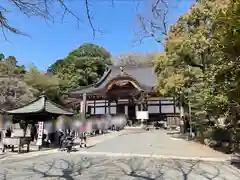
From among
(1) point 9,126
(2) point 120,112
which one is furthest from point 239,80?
(2) point 120,112

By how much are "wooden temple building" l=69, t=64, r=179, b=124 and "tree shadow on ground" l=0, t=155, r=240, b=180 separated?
16784 mm

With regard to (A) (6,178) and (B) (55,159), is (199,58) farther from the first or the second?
(A) (6,178)

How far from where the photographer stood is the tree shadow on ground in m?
6.42

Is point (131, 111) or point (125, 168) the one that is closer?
point (125, 168)

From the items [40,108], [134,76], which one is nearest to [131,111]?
[134,76]

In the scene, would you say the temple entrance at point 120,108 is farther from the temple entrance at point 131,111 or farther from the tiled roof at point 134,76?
the tiled roof at point 134,76

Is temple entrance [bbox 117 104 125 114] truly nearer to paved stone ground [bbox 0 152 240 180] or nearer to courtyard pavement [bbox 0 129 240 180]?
courtyard pavement [bbox 0 129 240 180]

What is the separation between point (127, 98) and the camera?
27.6 metres

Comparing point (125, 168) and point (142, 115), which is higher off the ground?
point (142, 115)

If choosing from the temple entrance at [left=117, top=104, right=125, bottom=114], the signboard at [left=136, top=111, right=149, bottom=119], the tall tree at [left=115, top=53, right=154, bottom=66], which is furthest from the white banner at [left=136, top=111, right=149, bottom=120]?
the tall tree at [left=115, top=53, right=154, bottom=66]

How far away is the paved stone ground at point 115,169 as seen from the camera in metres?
6.38

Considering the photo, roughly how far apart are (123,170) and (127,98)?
20490 mm

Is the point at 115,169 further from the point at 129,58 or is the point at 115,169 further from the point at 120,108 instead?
the point at 129,58

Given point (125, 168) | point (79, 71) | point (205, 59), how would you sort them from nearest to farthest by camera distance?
point (125, 168) < point (205, 59) < point (79, 71)
